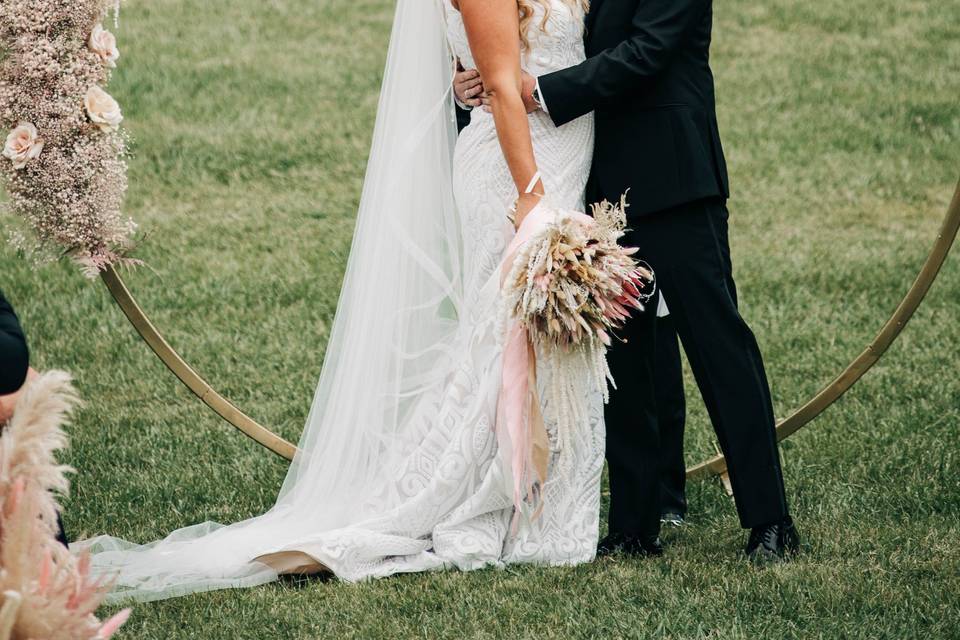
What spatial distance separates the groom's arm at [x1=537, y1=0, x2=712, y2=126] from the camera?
440 centimetres

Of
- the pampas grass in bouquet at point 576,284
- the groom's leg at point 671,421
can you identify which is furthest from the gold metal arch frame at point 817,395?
the pampas grass in bouquet at point 576,284

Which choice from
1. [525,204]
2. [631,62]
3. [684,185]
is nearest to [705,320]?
[684,185]

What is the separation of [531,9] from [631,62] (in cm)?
42

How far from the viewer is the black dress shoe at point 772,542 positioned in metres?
4.66

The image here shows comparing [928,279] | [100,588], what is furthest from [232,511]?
[928,279]

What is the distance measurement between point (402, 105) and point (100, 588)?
253 centimetres

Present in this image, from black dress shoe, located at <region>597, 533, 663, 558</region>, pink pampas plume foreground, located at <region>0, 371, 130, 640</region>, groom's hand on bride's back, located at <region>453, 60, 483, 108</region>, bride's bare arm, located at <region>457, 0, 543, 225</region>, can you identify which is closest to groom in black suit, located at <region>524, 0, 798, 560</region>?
bride's bare arm, located at <region>457, 0, 543, 225</region>

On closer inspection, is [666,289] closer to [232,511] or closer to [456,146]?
[456,146]

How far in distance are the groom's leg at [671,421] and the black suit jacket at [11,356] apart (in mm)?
2745

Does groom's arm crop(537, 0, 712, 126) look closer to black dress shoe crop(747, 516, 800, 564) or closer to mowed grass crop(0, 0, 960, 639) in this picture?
mowed grass crop(0, 0, 960, 639)

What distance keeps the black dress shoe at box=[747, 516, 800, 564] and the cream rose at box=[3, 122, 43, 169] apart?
2.89m

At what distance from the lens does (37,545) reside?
8.97 ft

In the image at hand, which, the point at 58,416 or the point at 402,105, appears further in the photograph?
the point at 402,105

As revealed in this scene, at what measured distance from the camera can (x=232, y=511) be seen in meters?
5.40
